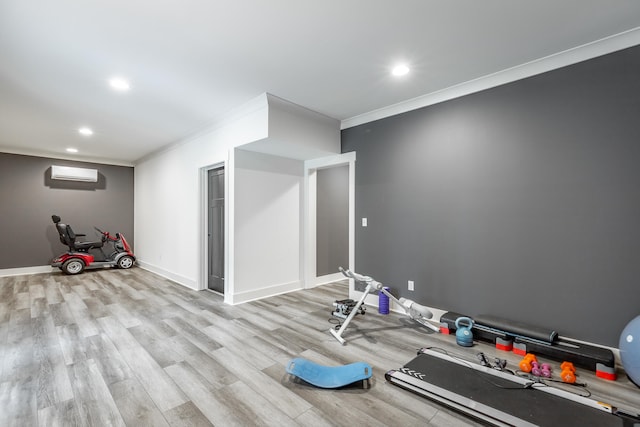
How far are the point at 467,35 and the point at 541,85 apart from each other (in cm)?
105

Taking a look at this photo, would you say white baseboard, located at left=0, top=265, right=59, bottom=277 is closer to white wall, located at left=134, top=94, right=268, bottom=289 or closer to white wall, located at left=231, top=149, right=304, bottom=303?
white wall, located at left=134, top=94, right=268, bottom=289

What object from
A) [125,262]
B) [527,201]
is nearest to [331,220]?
[527,201]

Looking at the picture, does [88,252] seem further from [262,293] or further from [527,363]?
[527,363]

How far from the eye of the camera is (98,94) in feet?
11.6

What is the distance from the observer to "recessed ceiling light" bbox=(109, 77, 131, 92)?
3166 millimetres

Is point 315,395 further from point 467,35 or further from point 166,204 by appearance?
point 166,204

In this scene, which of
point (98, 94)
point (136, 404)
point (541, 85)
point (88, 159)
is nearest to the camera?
point (136, 404)

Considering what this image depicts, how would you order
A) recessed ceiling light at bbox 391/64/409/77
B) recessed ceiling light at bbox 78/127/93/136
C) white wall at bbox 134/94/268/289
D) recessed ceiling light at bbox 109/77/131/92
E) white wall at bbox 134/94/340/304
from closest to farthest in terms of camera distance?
recessed ceiling light at bbox 391/64/409/77 < recessed ceiling light at bbox 109/77/131/92 < white wall at bbox 134/94/340/304 < white wall at bbox 134/94/268/289 < recessed ceiling light at bbox 78/127/93/136

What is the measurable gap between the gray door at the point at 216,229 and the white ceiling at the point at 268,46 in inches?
49.2

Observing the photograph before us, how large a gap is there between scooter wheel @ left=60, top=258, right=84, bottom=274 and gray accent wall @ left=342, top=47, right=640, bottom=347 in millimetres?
6748

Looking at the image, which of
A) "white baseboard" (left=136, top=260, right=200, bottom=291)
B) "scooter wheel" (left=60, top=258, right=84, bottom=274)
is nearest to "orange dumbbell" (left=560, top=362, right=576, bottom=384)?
"white baseboard" (left=136, top=260, right=200, bottom=291)

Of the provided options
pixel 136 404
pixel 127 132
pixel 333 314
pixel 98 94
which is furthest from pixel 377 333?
pixel 127 132

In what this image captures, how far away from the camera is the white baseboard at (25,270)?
20.2ft

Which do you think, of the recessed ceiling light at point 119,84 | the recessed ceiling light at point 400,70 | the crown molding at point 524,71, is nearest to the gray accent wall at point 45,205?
the recessed ceiling light at point 119,84
